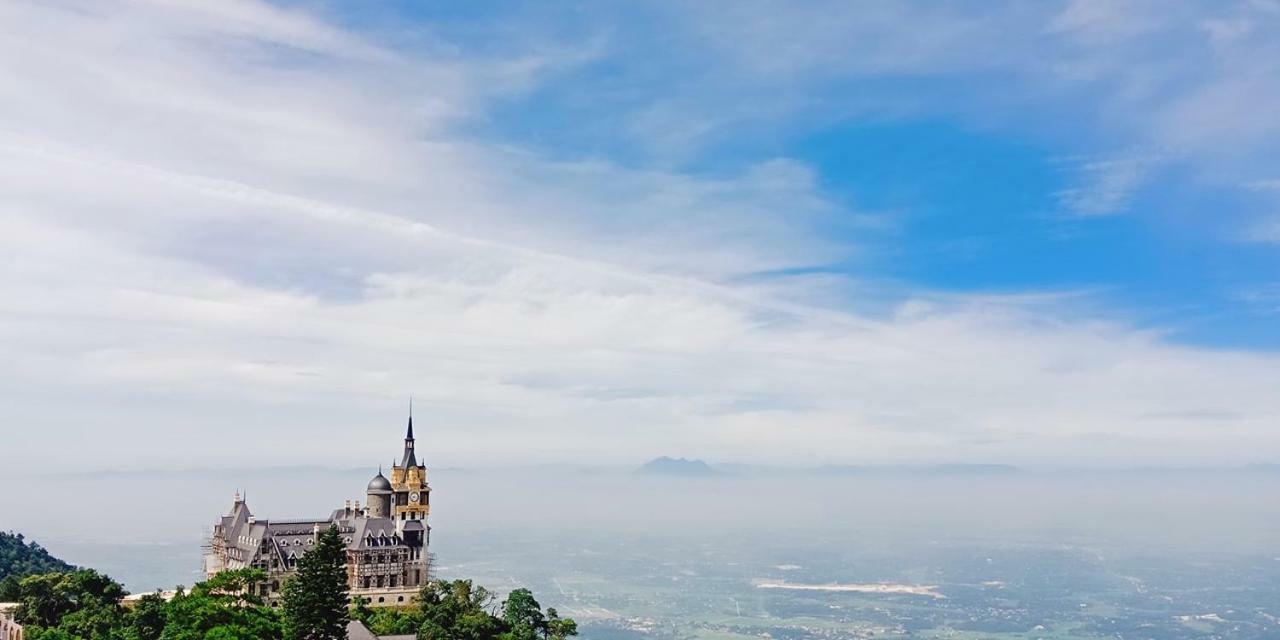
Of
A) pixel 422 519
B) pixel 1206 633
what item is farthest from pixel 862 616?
pixel 422 519

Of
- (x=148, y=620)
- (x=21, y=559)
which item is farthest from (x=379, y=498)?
(x=21, y=559)

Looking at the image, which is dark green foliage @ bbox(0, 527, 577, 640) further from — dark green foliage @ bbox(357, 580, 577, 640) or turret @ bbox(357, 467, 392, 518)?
turret @ bbox(357, 467, 392, 518)

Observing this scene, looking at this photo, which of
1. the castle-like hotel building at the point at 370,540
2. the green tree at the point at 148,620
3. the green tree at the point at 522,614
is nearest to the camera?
the green tree at the point at 148,620

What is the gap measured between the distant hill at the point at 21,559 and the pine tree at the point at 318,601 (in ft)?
164

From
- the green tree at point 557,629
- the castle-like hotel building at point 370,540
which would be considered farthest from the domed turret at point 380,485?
the green tree at point 557,629

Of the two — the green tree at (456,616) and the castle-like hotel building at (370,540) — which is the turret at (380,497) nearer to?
the castle-like hotel building at (370,540)

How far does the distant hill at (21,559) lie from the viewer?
91188mm

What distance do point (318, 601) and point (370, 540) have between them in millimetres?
22662

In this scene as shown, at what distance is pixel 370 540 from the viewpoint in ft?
230

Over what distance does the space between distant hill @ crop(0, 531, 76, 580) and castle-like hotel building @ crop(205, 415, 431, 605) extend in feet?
87.2

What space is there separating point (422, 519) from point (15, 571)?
42727 mm

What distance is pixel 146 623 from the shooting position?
49.6 metres

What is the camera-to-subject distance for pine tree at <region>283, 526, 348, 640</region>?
4747 cm

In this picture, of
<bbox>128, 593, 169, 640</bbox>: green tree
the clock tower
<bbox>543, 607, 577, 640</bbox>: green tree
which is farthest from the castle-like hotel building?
<bbox>128, 593, 169, 640</bbox>: green tree
